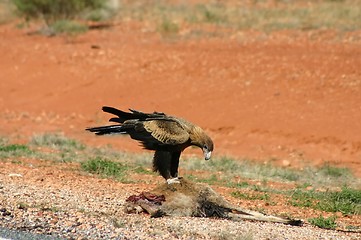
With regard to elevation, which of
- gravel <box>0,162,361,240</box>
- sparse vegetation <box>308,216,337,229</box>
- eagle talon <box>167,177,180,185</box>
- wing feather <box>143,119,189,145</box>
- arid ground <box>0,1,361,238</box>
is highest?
wing feather <box>143,119,189,145</box>

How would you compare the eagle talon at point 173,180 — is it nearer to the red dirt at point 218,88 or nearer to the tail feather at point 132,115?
the tail feather at point 132,115

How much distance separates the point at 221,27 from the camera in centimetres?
2855

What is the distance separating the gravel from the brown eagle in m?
0.67

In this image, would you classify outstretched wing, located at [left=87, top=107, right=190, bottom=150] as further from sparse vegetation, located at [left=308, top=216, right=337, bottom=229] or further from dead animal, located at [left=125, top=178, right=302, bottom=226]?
sparse vegetation, located at [left=308, top=216, right=337, bottom=229]

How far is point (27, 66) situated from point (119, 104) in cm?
507

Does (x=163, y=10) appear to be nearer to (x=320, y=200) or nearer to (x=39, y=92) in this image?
(x=39, y=92)

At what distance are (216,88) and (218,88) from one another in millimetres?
53

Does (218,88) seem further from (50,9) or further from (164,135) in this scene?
(164,135)

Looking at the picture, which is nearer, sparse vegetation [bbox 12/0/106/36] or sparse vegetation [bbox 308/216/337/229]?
sparse vegetation [bbox 308/216/337/229]

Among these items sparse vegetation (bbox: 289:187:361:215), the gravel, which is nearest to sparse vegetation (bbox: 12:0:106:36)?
sparse vegetation (bbox: 289:187:361:215)

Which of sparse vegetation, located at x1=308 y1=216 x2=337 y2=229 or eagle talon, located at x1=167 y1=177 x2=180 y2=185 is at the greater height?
eagle talon, located at x1=167 y1=177 x2=180 y2=185

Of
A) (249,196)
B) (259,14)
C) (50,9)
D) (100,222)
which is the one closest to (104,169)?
(249,196)

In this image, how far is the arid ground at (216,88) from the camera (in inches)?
687

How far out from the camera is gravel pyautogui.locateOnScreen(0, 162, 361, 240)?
24.9ft
